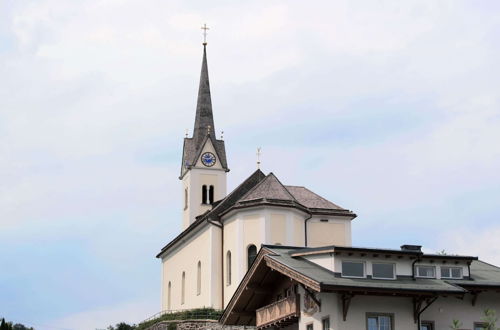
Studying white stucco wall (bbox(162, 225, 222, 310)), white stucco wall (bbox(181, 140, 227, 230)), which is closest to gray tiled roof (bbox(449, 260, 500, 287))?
white stucco wall (bbox(162, 225, 222, 310))

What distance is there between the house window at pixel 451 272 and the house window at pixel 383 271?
2666 millimetres

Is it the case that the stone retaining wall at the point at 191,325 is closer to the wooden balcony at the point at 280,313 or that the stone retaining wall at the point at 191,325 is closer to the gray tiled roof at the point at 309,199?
the gray tiled roof at the point at 309,199

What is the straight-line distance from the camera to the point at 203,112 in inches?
3381

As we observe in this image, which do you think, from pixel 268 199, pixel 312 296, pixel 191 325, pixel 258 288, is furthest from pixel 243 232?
pixel 312 296

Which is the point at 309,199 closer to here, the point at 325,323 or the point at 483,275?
the point at 483,275

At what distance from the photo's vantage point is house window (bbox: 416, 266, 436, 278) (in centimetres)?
3347

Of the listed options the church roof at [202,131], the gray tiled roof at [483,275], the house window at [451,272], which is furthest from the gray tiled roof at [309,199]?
the house window at [451,272]

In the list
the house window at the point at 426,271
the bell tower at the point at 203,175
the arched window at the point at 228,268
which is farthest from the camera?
the bell tower at the point at 203,175

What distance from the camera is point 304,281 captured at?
30.8 meters

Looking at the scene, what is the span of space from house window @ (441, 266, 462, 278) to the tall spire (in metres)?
50.3

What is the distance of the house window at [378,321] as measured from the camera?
102 ft

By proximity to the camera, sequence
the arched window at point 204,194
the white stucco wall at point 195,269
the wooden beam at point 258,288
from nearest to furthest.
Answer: the wooden beam at point 258,288 → the white stucco wall at point 195,269 → the arched window at point 204,194

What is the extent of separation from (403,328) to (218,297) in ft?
106

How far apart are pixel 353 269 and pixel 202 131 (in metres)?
53.3
